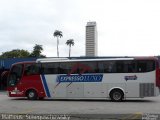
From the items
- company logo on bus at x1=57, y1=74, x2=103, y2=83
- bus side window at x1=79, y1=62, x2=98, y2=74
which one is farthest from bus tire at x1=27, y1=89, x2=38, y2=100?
bus side window at x1=79, y1=62, x2=98, y2=74

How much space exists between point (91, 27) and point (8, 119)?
109 m

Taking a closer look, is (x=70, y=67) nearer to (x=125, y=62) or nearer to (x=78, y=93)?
(x=78, y=93)

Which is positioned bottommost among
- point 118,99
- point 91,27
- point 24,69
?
point 118,99

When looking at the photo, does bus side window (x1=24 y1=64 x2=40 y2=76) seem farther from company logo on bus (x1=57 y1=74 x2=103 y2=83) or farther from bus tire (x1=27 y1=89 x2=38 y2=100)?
company logo on bus (x1=57 y1=74 x2=103 y2=83)

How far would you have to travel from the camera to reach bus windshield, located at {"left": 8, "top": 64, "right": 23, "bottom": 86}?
92.8 ft

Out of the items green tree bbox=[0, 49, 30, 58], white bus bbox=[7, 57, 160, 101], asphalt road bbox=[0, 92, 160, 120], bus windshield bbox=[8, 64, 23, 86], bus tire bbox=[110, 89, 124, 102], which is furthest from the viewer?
green tree bbox=[0, 49, 30, 58]

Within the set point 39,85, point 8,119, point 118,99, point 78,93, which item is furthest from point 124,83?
point 8,119

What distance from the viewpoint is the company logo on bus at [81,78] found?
26.7m

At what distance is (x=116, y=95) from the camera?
26406 mm

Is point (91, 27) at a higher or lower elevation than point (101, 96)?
higher

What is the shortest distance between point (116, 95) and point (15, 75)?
7.17m

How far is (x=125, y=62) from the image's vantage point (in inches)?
Result: 1024

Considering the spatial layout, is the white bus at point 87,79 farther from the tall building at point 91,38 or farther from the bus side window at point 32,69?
the tall building at point 91,38

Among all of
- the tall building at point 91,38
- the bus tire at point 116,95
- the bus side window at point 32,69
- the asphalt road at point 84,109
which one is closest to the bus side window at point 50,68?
the bus side window at point 32,69
